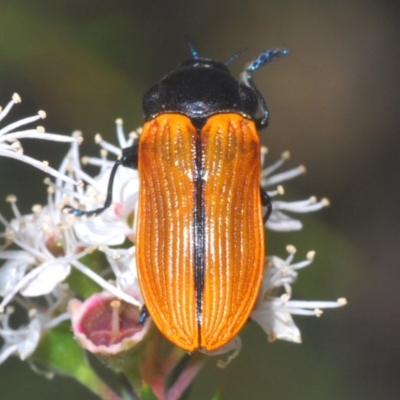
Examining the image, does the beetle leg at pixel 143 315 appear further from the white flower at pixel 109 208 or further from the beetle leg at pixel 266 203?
the beetle leg at pixel 266 203

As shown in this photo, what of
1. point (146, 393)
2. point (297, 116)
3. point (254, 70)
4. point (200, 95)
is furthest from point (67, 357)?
point (297, 116)

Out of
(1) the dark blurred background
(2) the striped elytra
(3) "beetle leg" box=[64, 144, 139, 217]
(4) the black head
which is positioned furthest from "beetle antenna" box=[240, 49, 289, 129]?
(1) the dark blurred background

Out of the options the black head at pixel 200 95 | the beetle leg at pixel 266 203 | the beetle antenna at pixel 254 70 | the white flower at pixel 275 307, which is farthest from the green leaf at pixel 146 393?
the beetle antenna at pixel 254 70

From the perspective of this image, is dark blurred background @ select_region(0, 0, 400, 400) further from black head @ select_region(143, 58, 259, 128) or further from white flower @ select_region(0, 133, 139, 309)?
black head @ select_region(143, 58, 259, 128)

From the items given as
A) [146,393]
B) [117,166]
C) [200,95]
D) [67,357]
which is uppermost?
[200,95]

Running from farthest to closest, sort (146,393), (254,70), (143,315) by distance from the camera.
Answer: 1. (254,70)
2. (143,315)
3. (146,393)

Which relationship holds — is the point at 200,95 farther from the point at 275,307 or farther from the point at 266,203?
the point at 275,307
